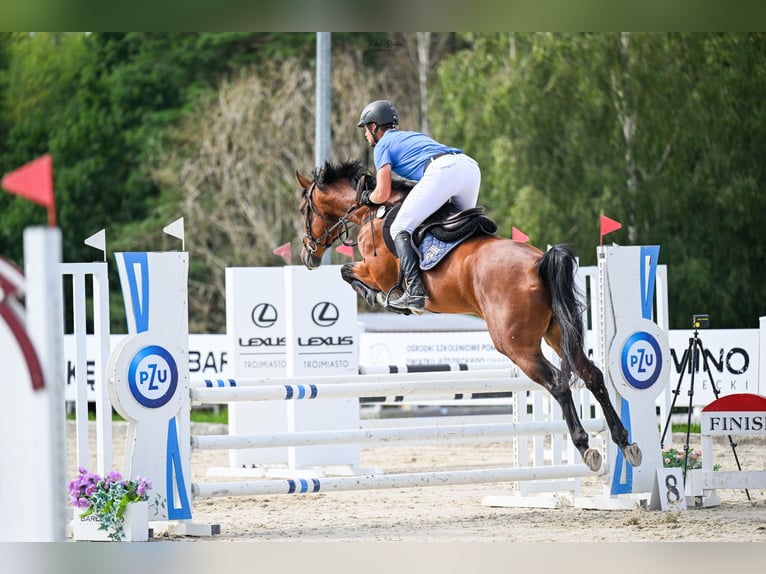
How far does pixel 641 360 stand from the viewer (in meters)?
6.55

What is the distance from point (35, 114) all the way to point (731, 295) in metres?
13.9

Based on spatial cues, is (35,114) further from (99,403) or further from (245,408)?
(99,403)

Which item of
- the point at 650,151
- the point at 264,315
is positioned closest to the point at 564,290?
the point at 264,315

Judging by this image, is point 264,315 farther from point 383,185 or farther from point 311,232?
point 383,185

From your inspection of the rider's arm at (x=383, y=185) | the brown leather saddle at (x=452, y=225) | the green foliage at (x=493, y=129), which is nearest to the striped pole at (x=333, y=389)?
the brown leather saddle at (x=452, y=225)

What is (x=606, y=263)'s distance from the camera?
21.4ft

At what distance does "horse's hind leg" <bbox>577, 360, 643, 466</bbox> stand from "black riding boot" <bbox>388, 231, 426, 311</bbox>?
837 millimetres

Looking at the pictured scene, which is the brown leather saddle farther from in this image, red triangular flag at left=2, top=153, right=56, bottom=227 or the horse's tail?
red triangular flag at left=2, top=153, right=56, bottom=227

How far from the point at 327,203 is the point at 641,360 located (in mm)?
1991

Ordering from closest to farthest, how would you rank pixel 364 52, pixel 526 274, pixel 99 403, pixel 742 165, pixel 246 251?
pixel 526 274 → pixel 99 403 → pixel 742 165 → pixel 246 251 → pixel 364 52

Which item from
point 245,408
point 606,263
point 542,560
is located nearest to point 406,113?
point 245,408

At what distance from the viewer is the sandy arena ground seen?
5641mm

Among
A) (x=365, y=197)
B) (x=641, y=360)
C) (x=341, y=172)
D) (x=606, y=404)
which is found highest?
(x=341, y=172)

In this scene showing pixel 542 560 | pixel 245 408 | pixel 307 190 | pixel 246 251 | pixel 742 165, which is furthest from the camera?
pixel 246 251
